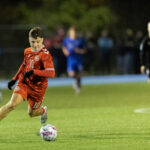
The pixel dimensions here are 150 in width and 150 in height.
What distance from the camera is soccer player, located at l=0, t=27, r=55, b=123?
427 inches

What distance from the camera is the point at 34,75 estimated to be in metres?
11.2

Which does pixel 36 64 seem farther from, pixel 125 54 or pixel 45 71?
pixel 125 54

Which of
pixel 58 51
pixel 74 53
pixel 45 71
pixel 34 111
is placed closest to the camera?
pixel 45 71

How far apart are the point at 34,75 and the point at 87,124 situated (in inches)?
84.8

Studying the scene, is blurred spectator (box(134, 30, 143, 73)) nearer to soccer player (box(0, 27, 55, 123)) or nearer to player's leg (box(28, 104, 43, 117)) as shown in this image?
player's leg (box(28, 104, 43, 117))

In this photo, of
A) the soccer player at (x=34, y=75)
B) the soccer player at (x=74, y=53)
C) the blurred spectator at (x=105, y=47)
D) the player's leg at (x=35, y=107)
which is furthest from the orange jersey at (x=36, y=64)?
the blurred spectator at (x=105, y=47)

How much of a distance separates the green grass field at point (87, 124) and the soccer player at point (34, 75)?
0.60 meters

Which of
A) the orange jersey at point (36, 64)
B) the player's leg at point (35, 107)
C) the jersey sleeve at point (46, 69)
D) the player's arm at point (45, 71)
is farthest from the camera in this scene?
the player's leg at point (35, 107)

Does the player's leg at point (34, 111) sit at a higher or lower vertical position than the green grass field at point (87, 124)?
higher

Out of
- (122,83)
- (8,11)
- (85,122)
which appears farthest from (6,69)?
(85,122)

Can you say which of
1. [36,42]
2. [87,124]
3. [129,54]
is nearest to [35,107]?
[36,42]

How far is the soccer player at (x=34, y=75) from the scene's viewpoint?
10.8 metres

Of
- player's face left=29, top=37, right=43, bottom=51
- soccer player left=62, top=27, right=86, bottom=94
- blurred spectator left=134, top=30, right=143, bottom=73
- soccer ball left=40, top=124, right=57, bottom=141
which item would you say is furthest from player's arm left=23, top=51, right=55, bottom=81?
blurred spectator left=134, top=30, right=143, bottom=73

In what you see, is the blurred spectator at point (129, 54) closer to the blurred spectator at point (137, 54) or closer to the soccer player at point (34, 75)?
the blurred spectator at point (137, 54)
